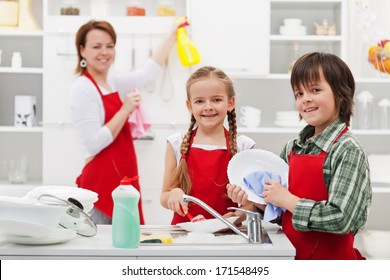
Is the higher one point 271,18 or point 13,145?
point 271,18

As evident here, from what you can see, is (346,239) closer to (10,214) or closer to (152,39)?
(10,214)

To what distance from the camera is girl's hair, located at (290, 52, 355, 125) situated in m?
1.84

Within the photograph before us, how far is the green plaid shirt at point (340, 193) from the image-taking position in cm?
172

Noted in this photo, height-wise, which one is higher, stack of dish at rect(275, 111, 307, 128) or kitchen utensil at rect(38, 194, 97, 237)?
stack of dish at rect(275, 111, 307, 128)

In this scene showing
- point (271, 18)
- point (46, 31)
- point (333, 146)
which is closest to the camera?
point (333, 146)

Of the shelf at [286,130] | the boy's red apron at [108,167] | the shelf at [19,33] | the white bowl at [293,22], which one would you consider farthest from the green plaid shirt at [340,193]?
the shelf at [19,33]

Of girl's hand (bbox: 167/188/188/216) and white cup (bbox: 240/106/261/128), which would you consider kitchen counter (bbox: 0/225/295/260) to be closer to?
girl's hand (bbox: 167/188/188/216)

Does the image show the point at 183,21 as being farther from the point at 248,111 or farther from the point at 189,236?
the point at 189,236

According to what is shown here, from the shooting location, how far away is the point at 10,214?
1.61 metres

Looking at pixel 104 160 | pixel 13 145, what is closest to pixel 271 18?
pixel 104 160

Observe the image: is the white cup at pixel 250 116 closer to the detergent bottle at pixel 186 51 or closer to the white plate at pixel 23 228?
the detergent bottle at pixel 186 51

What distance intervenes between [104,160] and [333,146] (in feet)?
5.78

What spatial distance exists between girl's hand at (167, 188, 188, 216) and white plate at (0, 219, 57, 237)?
0.46 meters

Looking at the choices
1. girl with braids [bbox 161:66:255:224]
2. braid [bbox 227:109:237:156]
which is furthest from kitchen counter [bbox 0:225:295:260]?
braid [bbox 227:109:237:156]
